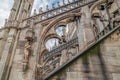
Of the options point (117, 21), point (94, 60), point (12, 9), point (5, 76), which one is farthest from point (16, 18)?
point (94, 60)

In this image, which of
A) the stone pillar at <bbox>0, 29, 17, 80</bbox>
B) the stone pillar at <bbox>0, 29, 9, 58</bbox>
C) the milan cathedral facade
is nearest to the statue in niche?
the milan cathedral facade

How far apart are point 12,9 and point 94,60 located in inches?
273

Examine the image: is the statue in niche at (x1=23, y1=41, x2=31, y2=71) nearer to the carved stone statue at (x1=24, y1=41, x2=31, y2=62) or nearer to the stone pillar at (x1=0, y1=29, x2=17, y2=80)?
the carved stone statue at (x1=24, y1=41, x2=31, y2=62)

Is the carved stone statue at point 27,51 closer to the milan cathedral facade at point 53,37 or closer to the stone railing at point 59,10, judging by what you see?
the milan cathedral facade at point 53,37

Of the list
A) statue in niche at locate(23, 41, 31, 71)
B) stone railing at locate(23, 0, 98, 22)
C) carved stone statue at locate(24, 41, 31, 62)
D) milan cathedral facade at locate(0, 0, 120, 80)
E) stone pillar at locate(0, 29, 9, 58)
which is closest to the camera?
milan cathedral facade at locate(0, 0, 120, 80)

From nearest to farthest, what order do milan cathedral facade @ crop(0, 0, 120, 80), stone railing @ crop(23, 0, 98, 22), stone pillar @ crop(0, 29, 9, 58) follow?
milan cathedral facade @ crop(0, 0, 120, 80) → stone pillar @ crop(0, 29, 9, 58) → stone railing @ crop(23, 0, 98, 22)

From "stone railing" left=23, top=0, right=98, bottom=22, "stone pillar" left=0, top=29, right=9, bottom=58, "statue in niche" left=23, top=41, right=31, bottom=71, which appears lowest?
"statue in niche" left=23, top=41, right=31, bottom=71

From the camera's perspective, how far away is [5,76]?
22.8 ft

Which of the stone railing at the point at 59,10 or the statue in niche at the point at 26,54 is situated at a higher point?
the stone railing at the point at 59,10

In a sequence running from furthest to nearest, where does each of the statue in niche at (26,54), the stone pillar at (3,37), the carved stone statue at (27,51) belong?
1. the stone pillar at (3,37)
2. the carved stone statue at (27,51)
3. the statue in niche at (26,54)

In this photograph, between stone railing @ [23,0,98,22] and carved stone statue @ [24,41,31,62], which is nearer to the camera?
carved stone statue @ [24,41,31,62]

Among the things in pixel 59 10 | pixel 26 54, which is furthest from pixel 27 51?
pixel 59 10

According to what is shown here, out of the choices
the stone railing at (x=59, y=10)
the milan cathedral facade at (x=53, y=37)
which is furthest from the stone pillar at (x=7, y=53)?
the stone railing at (x=59, y=10)

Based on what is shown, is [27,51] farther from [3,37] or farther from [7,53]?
[3,37]
